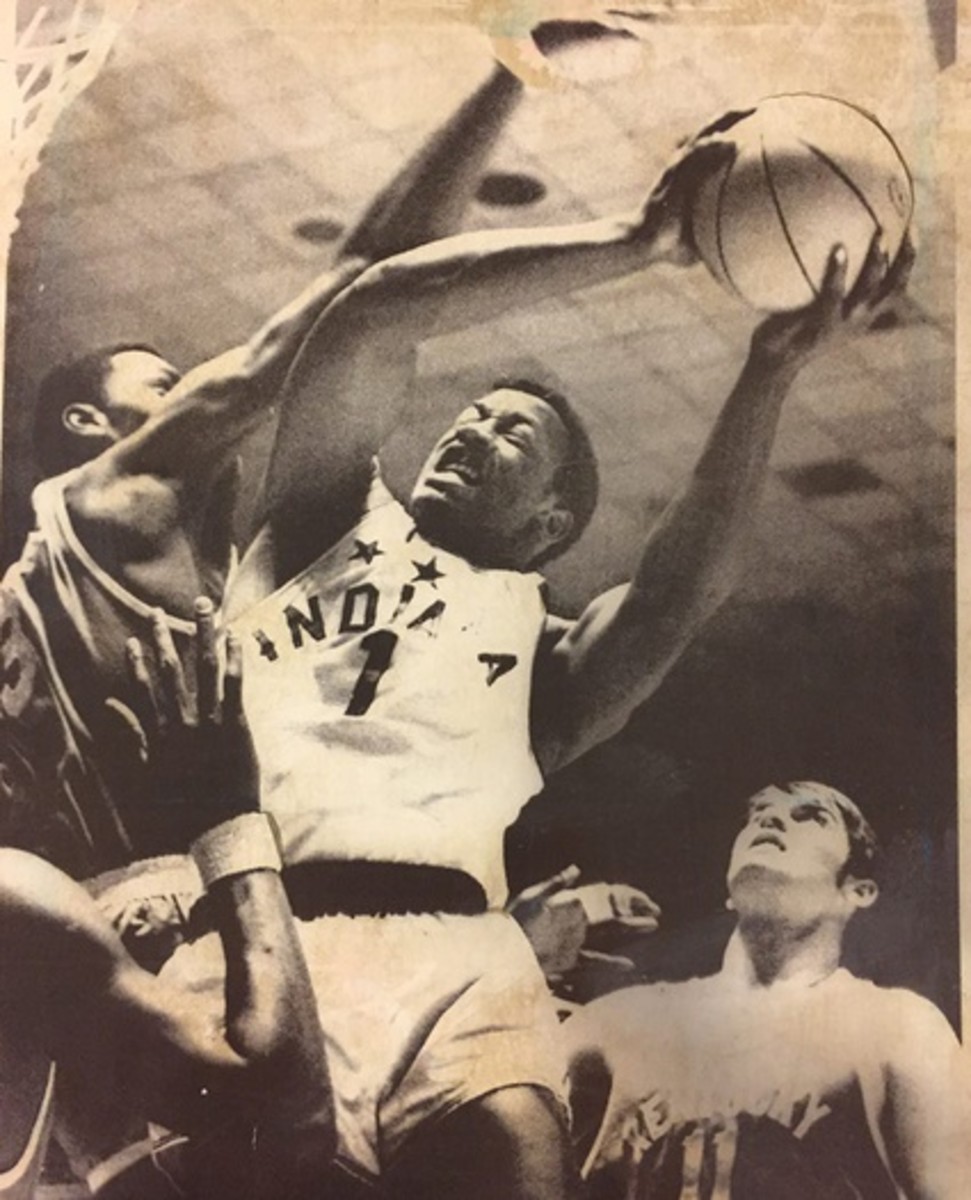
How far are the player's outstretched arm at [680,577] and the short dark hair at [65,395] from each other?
698mm

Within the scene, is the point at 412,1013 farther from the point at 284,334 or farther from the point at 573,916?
the point at 284,334

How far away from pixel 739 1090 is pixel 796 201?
3.82 ft

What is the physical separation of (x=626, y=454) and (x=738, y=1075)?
31.9 inches

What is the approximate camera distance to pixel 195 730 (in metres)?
1.77

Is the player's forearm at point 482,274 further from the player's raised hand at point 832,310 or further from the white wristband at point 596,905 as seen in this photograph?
the white wristband at point 596,905

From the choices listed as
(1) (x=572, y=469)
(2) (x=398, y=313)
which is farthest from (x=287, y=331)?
(1) (x=572, y=469)

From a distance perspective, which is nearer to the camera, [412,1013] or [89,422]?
[412,1013]

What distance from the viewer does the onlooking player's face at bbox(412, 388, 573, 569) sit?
1.79 meters

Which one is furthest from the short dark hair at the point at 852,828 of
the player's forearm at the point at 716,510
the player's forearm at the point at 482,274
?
the player's forearm at the point at 482,274

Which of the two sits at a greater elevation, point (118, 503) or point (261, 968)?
point (118, 503)

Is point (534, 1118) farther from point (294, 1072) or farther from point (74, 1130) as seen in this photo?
point (74, 1130)

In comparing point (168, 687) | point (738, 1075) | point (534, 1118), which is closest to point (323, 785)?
point (168, 687)

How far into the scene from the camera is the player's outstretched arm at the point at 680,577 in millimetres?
1769

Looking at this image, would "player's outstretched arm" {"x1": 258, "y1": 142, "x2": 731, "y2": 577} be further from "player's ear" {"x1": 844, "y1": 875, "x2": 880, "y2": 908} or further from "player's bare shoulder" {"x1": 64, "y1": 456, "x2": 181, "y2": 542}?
"player's ear" {"x1": 844, "y1": 875, "x2": 880, "y2": 908}
